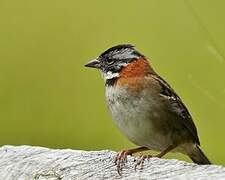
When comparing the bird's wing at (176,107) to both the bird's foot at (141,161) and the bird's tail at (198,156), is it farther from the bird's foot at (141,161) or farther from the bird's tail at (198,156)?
the bird's foot at (141,161)

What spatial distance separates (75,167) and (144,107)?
3.22ft

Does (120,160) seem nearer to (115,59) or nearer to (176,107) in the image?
(176,107)

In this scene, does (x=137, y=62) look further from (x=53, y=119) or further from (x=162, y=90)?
(x=53, y=119)

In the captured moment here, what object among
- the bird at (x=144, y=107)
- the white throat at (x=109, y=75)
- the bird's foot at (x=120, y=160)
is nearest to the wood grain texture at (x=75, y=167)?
the bird's foot at (x=120, y=160)

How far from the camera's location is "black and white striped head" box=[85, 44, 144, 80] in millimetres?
4773

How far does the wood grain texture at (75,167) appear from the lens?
3355 millimetres

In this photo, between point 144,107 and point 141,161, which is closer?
point 141,161

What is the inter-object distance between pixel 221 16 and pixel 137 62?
105 cm

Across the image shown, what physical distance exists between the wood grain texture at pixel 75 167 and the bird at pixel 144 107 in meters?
0.66

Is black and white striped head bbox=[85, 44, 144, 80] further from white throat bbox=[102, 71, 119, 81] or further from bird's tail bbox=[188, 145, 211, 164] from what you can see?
bird's tail bbox=[188, 145, 211, 164]

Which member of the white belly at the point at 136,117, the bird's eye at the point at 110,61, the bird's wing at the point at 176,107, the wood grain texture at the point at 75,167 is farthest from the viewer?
the bird's eye at the point at 110,61

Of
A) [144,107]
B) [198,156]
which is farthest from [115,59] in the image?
[198,156]

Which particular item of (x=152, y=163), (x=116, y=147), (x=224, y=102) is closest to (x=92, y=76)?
(x=116, y=147)

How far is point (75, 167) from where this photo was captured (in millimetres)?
3639
